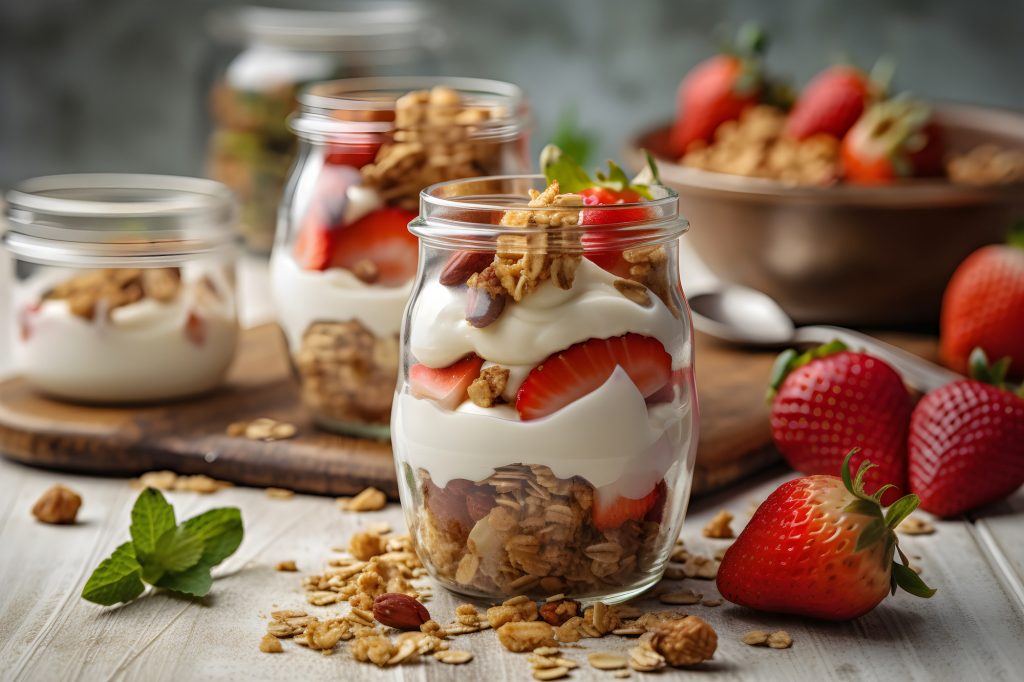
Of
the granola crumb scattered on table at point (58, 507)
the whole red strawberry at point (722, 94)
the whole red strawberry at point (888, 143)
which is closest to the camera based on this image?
the granola crumb scattered on table at point (58, 507)

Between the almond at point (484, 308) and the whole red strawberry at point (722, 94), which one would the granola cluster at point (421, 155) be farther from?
the whole red strawberry at point (722, 94)

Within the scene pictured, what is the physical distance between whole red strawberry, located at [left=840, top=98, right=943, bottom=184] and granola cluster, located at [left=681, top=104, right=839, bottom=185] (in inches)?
1.3

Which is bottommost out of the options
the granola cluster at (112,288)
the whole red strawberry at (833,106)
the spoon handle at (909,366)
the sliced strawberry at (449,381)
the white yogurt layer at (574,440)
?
the spoon handle at (909,366)

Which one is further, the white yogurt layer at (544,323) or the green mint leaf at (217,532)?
the green mint leaf at (217,532)

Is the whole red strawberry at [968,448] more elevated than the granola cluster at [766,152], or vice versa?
the granola cluster at [766,152]

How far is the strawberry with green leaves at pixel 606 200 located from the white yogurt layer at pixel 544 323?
0.01 m

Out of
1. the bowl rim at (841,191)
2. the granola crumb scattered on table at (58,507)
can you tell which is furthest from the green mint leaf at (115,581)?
the bowl rim at (841,191)

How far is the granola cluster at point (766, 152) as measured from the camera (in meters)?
1.79

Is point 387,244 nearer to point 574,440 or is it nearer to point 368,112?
point 368,112

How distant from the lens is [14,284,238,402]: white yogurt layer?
1426 millimetres

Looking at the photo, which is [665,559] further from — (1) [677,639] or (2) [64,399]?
(2) [64,399]

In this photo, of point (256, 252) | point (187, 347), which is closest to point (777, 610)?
point (187, 347)

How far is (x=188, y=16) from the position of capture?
2920 mm

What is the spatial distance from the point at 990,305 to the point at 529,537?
0.85m
